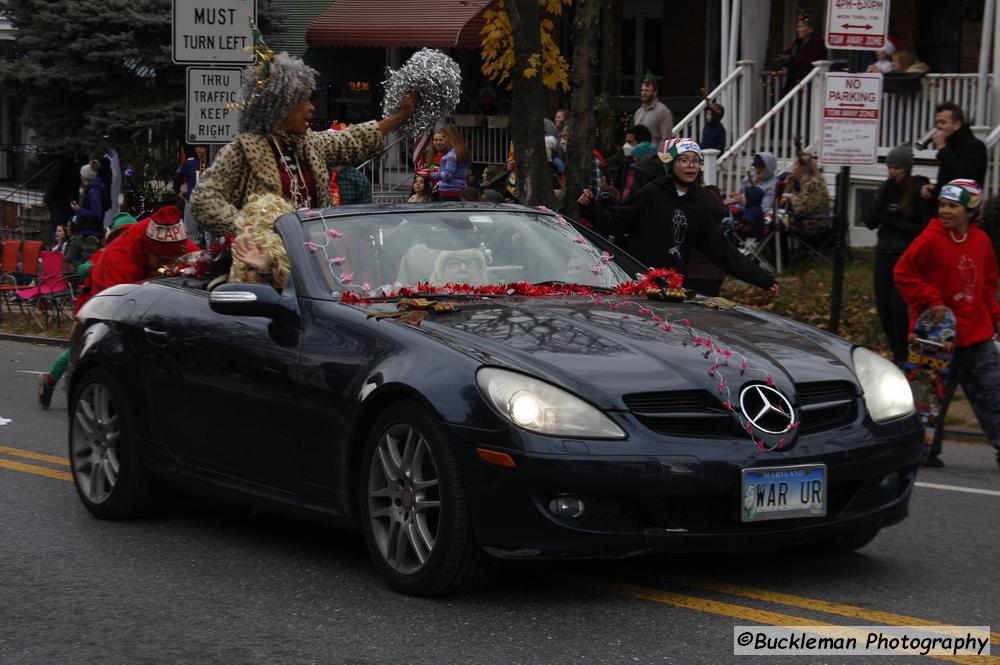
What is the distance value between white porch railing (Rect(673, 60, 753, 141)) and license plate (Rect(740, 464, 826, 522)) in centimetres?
1527

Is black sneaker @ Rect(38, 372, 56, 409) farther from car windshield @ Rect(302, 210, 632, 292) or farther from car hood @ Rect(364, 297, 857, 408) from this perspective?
car hood @ Rect(364, 297, 857, 408)

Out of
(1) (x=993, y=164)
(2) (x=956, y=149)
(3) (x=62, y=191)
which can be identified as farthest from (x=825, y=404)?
(3) (x=62, y=191)

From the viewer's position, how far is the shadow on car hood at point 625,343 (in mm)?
5648

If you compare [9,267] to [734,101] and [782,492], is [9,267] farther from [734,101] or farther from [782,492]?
[782,492]

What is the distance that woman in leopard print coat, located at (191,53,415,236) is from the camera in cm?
840

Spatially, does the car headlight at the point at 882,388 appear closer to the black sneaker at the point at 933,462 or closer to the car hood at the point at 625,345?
the car hood at the point at 625,345

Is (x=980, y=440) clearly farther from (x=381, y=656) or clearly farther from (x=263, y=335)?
(x=381, y=656)

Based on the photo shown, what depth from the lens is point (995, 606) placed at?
583 cm

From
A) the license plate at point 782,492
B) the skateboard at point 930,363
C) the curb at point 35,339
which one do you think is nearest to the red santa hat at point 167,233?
the skateboard at point 930,363

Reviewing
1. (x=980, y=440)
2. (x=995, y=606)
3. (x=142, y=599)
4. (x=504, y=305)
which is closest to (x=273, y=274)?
(x=504, y=305)

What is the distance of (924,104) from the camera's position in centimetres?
1877

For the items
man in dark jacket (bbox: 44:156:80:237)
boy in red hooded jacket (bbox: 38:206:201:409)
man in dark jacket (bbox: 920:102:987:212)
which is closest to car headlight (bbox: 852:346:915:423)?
boy in red hooded jacket (bbox: 38:206:201:409)

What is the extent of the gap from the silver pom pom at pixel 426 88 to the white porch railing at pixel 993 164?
8.95 m

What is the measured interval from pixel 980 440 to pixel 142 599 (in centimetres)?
712
